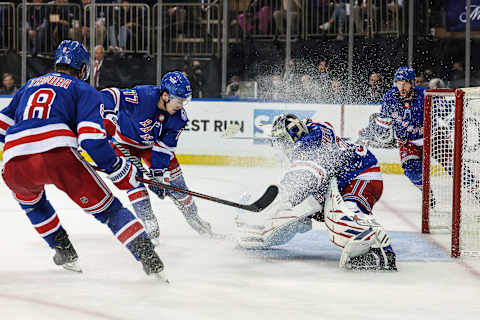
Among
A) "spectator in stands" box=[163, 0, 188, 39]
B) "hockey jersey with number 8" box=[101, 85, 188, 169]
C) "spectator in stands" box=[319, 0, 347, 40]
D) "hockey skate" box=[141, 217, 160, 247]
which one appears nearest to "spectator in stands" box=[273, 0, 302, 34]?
"spectator in stands" box=[319, 0, 347, 40]

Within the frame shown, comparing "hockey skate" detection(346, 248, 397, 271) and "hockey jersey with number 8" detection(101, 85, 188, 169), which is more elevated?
"hockey jersey with number 8" detection(101, 85, 188, 169)

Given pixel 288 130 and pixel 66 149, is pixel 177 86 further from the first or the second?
pixel 66 149

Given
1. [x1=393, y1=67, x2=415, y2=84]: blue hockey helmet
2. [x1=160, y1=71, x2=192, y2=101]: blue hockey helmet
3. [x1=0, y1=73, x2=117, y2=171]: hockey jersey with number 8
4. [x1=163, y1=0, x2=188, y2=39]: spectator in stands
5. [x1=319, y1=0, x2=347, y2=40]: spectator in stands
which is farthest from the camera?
[x1=163, y1=0, x2=188, y2=39]: spectator in stands

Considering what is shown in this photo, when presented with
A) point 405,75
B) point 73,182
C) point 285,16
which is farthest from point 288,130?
point 285,16

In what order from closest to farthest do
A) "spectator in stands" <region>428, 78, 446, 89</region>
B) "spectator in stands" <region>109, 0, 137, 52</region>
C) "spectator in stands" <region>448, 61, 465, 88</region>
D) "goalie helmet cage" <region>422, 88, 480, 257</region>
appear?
"goalie helmet cage" <region>422, 88, 480, 257</region> → "spectator in stands" <region>428, 78, 446, 89</region> → "spectator in stands" <region>448, 61, 465, 88</region> → "spectator in stands" <region>109, 0, 137, 52</region>

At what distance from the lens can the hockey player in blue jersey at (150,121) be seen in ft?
14.0

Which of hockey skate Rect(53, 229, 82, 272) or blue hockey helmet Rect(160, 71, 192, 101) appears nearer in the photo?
hockey skate Rect(53, 229, 82, 272)

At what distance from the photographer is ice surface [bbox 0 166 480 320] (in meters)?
3.01

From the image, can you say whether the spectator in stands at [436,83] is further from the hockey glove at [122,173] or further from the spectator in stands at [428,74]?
the hockey glove at [122,173]

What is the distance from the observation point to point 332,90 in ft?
28.0

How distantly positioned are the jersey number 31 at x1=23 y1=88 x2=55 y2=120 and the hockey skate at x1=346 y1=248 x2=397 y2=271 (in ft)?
5.20

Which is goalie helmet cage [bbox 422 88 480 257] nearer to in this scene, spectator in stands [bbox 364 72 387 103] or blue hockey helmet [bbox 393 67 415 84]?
blue hockey helmet [bbox 393 67 415 84]

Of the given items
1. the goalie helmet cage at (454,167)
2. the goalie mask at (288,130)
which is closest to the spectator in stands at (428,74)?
the goalie helmet cage at (454,167)

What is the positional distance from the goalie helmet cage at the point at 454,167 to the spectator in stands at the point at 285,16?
3.97m
